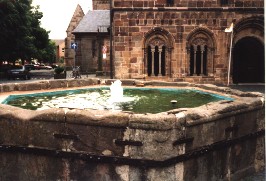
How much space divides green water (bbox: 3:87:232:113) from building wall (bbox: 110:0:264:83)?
413 inches

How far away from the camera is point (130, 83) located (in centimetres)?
1154

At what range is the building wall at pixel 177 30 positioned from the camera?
818 inches

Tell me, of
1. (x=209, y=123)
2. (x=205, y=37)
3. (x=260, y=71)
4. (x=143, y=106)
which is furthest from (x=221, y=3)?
(x=209, y=123)

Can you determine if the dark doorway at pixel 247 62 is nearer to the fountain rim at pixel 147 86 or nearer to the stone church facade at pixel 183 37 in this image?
the stone church facade at pixel 183 37

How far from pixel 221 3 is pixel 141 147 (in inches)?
722

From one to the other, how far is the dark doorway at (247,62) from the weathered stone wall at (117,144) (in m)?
17.5

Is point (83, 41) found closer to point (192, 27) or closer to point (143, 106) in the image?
point (192, 27)

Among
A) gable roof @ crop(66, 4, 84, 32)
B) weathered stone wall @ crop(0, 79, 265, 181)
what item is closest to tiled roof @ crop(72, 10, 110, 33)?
gable roof @ crop(66, 4, 84, 32)

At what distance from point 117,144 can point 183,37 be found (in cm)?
1733

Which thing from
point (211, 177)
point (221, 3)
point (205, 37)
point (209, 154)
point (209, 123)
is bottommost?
point (211, 177)

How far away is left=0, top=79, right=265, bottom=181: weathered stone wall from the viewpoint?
4.63m

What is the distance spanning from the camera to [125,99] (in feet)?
29.1

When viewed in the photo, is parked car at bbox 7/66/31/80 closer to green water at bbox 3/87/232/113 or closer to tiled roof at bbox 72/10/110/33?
tiled roof at bbox 72/10/110/33

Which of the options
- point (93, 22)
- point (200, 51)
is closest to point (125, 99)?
point (200, 51)
